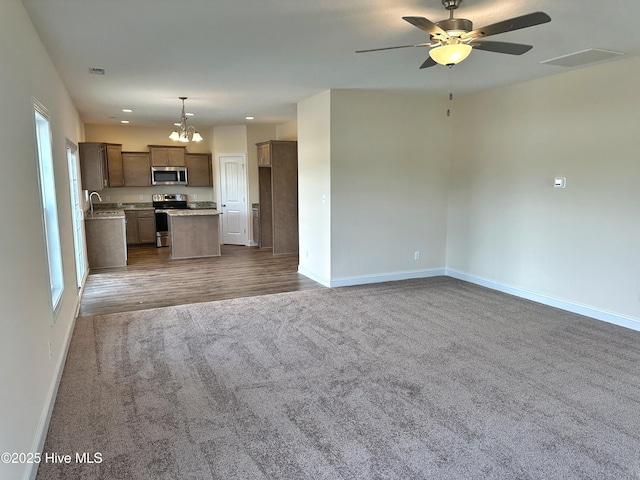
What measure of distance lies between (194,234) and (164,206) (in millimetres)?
2350

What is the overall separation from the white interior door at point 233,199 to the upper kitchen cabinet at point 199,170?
0.47 meters

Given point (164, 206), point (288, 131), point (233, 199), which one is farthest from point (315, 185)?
point (164, 206)

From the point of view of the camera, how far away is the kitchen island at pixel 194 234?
7762 mm

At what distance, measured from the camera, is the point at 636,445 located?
7.69ft

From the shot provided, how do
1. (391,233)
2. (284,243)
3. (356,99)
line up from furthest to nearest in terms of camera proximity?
(284,243), (391,233), (356,99)

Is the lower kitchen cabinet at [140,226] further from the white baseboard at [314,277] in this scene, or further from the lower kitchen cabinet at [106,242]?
the white baseboard at [314,277]

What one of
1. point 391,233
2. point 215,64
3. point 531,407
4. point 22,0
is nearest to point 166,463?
point 531,407

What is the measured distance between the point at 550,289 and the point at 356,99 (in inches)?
136

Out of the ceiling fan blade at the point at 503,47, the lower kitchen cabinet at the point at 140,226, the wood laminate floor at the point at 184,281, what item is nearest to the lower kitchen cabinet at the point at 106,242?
the wood laminate floor at the point at 184,281

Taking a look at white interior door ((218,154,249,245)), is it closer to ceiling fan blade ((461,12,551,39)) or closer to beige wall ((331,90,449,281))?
beige wall ((331,90,449,281))

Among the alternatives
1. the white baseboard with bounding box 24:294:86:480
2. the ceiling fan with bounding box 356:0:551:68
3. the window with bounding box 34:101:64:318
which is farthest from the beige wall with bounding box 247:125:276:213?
the ceiling fan with bounding box 356:0:551:68

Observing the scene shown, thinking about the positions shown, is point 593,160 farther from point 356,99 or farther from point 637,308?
point 356,99

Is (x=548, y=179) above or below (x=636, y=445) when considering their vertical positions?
above

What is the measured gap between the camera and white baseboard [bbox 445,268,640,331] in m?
4.23
